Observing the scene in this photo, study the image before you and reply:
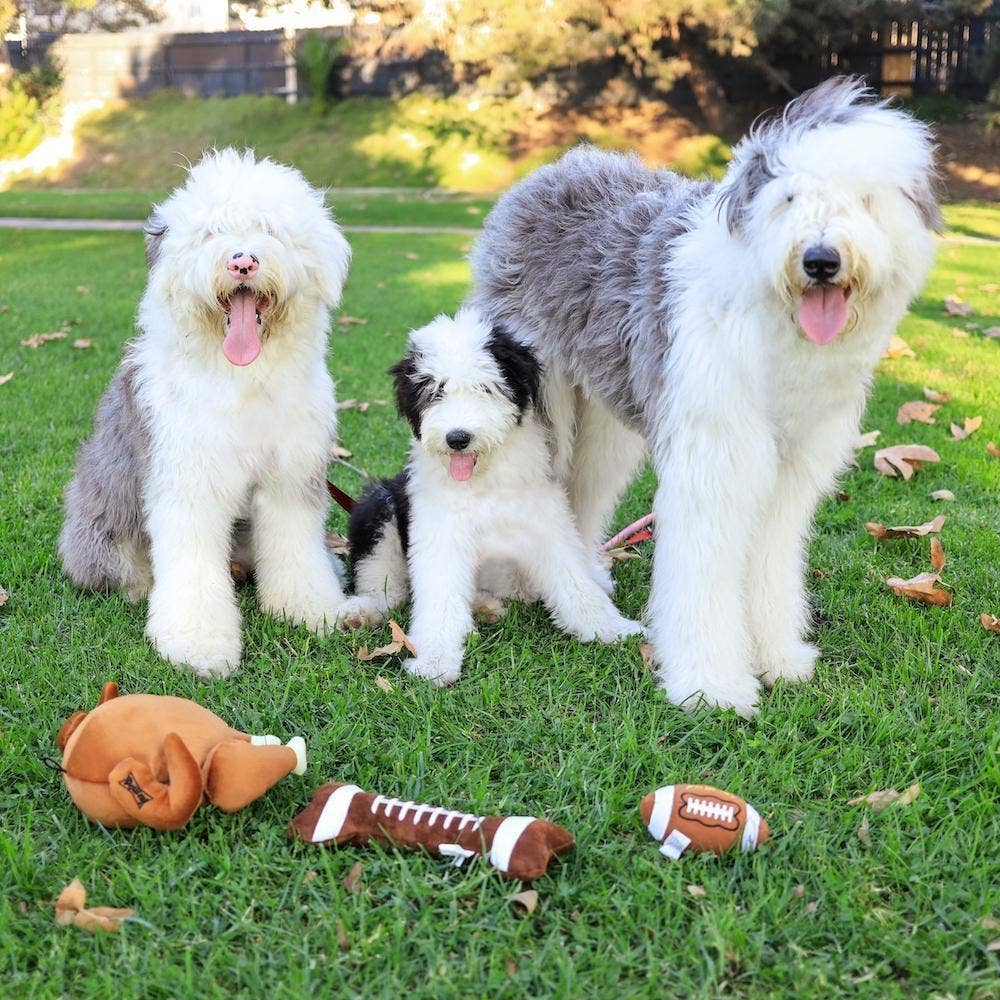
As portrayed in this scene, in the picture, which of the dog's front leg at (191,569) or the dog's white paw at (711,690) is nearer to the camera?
the dog's white paw at (711,690)

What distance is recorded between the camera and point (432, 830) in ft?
8.13

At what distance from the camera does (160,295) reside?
339 cm

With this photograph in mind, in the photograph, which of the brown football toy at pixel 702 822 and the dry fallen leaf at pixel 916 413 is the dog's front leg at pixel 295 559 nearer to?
the brown football toy at pixel 702 822

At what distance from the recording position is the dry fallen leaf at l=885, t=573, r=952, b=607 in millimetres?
3785

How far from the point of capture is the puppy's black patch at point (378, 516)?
159 inches

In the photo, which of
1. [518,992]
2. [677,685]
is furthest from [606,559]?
[518,992]

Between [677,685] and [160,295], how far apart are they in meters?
2.04

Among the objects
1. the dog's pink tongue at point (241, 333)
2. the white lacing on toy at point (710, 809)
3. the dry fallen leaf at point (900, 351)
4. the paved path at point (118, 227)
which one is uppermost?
the dog's pink tongue at point (241, 333)

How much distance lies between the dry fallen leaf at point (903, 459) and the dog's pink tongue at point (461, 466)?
8.36 ft

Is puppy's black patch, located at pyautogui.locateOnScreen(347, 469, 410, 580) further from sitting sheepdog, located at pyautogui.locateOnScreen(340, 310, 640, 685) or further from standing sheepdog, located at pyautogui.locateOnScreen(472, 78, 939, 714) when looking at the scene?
standing sheepdog, located at pyautogui.locateOnScreen(472, 78, 939, 714)

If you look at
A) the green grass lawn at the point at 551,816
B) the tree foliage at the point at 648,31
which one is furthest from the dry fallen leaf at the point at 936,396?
the tree foliage at the point at 648,31

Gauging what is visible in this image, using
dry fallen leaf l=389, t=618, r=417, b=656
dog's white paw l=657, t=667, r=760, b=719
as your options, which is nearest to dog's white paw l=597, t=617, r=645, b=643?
dog's white paw l=657, t=667, r=760, b=719

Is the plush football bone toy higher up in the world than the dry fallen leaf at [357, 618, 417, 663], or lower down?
higher up

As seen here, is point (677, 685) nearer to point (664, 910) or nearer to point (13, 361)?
point (664, 910)
